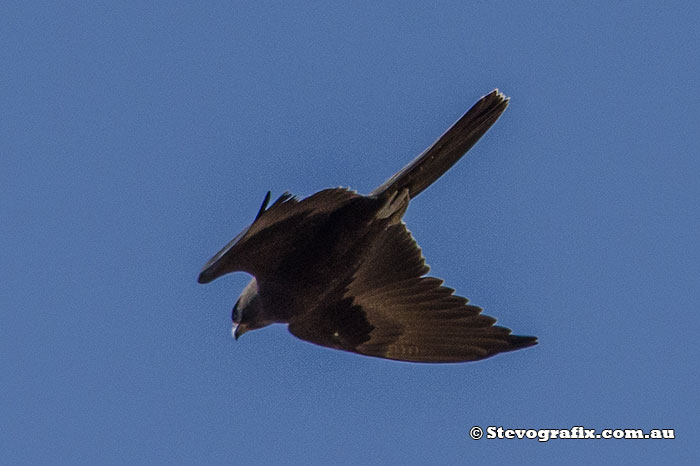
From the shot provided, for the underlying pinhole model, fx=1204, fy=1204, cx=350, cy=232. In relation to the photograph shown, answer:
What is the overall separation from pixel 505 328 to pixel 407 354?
0.87 meters

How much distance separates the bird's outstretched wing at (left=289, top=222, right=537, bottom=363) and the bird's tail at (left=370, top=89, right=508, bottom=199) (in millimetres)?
529

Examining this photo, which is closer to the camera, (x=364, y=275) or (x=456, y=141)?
(x=456, y=141)

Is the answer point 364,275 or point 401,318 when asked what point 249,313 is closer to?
point 364,275

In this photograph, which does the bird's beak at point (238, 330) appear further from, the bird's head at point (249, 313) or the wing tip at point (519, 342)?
the wing tip at point (519, 342)

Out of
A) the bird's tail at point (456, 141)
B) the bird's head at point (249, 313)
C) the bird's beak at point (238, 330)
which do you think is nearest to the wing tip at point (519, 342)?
the bird's tail at point (456, 141)

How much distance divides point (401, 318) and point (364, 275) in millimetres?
511

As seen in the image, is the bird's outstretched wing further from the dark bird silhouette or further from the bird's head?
the bird's head

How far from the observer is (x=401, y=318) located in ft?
33.5

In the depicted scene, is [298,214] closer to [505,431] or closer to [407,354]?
[407,354]

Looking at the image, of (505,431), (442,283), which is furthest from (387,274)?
(505,431)

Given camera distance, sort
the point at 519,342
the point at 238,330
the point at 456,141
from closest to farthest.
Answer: the point at 456,141 < the point at 519,342 < the point at 238,330

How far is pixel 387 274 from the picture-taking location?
10031 mm

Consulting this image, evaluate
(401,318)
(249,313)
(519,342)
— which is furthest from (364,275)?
(519,342)

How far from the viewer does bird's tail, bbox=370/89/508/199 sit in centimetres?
933
